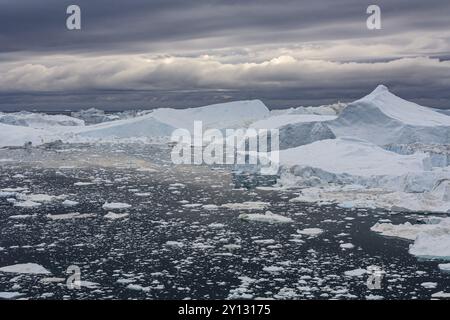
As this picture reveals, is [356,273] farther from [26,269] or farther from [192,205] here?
[192,205]

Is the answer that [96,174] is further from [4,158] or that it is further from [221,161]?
[4,158]

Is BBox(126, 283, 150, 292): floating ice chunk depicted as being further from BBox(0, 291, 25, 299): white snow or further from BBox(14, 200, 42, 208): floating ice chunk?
BBox(14, 200, 42, 208): floating ice chunk

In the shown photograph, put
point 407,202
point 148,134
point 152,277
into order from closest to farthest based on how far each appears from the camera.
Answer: point 152,277
point 407,202
point 148,134

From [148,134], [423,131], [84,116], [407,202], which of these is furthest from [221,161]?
[84,116]

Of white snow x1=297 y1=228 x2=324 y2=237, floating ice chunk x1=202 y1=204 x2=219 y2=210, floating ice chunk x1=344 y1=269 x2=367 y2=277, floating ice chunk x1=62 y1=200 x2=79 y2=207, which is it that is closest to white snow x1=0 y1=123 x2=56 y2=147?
floating ice chunk x1=62 y1=200 x2=79 y2=207

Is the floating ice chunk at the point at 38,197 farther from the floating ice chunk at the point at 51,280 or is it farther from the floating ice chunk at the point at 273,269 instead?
the floating ice chunk at the point at 273,269

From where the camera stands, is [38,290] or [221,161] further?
[221,161]
